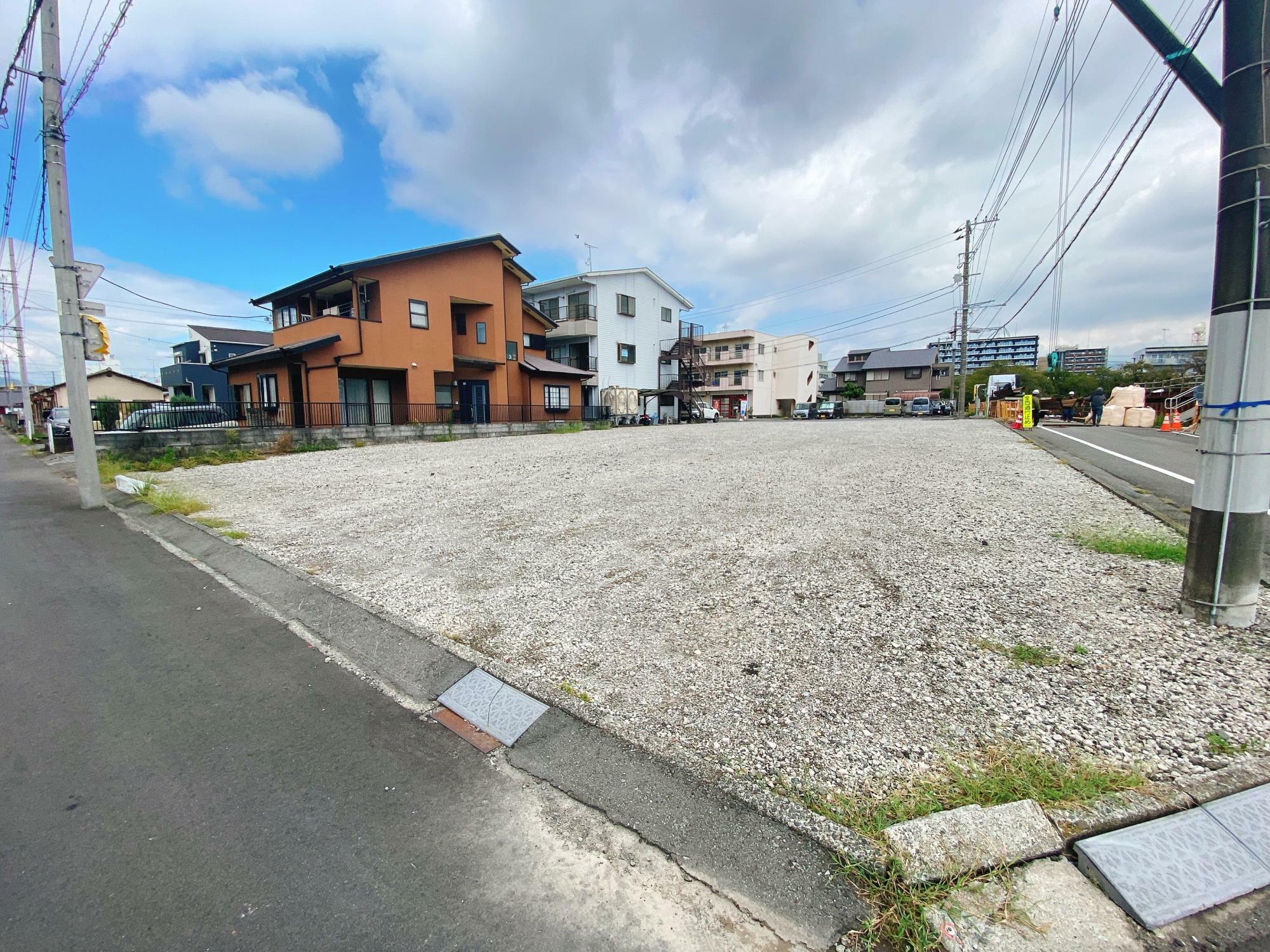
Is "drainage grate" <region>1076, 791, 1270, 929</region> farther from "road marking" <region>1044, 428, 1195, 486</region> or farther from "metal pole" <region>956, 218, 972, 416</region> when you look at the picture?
"metal pole" <region>956, 218, 972, 416</region>

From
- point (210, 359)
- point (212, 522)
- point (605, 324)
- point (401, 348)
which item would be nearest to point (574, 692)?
point (212, 522)

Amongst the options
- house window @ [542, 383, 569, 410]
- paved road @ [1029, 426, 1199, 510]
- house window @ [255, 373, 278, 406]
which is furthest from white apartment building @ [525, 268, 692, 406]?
paved road @ [1029, 426, 1199, 510]

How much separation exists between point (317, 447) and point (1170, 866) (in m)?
16.8

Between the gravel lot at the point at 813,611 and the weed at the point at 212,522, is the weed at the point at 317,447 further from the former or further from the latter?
the weed at the point at 212,522

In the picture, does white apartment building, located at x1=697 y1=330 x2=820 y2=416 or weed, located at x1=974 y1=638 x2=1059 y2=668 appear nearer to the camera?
weed, located at x1=974 y1=638 x2=1059 y2=668

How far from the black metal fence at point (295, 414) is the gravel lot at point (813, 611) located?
8.54 m

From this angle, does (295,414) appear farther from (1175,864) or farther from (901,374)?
(901,374)

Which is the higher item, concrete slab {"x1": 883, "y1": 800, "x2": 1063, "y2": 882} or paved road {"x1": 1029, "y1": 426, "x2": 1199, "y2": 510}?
paved road {"x1": 1029, "y1": 426, "x2": 1199, "y2": 510}

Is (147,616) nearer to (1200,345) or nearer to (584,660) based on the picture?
(584,660)

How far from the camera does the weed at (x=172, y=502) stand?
6875 mm

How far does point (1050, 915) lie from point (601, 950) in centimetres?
122

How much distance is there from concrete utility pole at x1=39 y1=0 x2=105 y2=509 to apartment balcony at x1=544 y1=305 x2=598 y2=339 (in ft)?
74.1

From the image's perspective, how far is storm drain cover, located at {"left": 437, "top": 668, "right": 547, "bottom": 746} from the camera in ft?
7.74

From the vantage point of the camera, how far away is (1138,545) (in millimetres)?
4023
